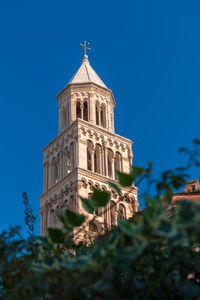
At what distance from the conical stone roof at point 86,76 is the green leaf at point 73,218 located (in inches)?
1166

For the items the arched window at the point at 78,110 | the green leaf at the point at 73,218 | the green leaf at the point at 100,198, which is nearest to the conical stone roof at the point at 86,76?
the arched window at the point at 78,110

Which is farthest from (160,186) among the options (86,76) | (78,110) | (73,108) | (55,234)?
(86,76)

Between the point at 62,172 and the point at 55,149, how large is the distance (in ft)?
7.56

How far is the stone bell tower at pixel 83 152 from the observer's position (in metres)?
28.0

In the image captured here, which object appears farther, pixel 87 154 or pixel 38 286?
pixel 87 154

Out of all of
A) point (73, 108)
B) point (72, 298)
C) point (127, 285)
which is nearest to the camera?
point (72, 298)

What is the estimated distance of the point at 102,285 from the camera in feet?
9.38

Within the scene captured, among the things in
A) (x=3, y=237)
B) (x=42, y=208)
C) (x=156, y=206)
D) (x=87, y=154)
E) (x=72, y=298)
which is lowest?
(x=72, y=298)

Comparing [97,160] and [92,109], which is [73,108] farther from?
[97,160]

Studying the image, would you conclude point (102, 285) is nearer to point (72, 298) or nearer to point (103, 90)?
point (72, 298)

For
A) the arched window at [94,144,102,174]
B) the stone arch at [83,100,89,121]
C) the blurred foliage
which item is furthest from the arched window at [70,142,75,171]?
the blurred foliage

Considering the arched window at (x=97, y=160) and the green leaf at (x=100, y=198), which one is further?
the arched window at (x=97, y=160)

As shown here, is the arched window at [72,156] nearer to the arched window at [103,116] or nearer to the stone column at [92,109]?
the stone column at [92,109]

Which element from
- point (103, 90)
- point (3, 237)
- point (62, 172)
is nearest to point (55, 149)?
point (62, 172)
